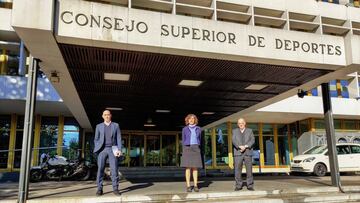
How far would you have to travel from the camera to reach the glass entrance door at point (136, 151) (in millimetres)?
22719

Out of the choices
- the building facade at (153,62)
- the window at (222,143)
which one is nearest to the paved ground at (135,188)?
the building facade at (153,62)

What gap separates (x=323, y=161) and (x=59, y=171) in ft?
38.8

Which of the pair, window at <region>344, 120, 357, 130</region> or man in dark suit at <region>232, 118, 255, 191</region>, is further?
window at <region>344, 120, 357, 130</region>

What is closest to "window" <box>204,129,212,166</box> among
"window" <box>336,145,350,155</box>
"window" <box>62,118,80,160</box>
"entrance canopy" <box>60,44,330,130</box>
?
"window" <box>62,118,80,160</box>

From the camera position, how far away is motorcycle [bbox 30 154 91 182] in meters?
13.4

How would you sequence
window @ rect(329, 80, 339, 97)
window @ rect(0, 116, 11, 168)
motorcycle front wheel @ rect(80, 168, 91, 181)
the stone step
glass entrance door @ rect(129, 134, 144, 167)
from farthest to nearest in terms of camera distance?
window @ rect(329, 80, 339, 97)
glass entrance door @ rect(129, 134, 144, 167)
window @ rect(0, 116, 11, 168)
motorcycle front wheel @ rect(80, 168, 91, 181)
the stone step

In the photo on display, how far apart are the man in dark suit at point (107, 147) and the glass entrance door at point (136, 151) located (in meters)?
15.4

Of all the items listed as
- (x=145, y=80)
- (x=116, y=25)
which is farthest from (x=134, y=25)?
(x=145, y=80)

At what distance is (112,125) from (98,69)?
1.91m

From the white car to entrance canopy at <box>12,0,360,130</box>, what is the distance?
19.7 ft

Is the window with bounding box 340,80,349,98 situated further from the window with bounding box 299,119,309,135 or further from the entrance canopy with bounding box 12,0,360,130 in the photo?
the entrance canopy with bounding box 12,0,360,130

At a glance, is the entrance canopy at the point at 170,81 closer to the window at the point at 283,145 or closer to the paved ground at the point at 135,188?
the paved ground at the point at 135,188

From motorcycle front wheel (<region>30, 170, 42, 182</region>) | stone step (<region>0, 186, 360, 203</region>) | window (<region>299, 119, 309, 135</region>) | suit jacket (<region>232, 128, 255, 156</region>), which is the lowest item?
stone step (<region>0, 186, 360, 203</region>)

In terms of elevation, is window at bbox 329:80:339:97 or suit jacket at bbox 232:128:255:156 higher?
window at bbox 329:80:339:97
